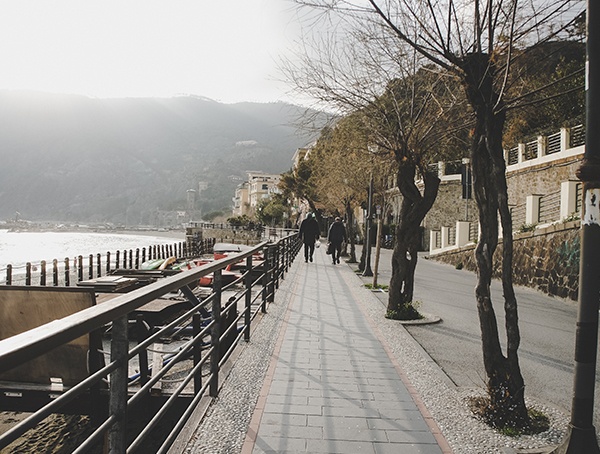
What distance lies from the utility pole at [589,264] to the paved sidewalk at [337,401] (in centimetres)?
90

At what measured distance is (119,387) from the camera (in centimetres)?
231

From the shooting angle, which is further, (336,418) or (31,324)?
(31,324)

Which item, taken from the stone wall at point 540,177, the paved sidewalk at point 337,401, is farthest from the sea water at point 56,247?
the paved sidewalk at point 337,401

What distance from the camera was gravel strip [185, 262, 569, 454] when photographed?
11.9 ft

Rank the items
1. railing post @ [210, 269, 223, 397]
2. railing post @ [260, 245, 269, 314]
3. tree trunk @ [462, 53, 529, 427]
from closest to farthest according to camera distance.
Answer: tree trunk @ [462, 53, 529, 427], railing post @ [210, 269, 223, 397], railing post @ [260, 245, 269, 314]

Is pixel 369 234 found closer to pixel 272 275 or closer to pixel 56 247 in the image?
pixel 272 275

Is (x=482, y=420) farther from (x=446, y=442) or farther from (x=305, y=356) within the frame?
(x=305, y=356)

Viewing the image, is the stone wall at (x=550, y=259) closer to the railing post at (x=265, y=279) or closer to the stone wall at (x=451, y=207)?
the railing post at (x=265, y=279)

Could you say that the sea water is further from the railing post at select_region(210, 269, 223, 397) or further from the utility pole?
the utility pole

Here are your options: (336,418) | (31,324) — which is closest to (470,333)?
(336,418)

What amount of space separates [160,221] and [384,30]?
186372 mm

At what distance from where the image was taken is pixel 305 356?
20.0 feet

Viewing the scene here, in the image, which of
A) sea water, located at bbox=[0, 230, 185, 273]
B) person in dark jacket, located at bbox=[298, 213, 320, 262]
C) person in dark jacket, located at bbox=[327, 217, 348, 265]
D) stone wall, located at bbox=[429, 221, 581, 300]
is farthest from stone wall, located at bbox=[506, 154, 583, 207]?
sea water, located at bbox=[0, 230, 185, 273]

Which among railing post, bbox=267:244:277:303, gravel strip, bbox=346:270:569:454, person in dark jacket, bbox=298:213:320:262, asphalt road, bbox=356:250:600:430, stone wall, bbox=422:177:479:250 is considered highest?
stone wall, bbox=422:177:479:250
